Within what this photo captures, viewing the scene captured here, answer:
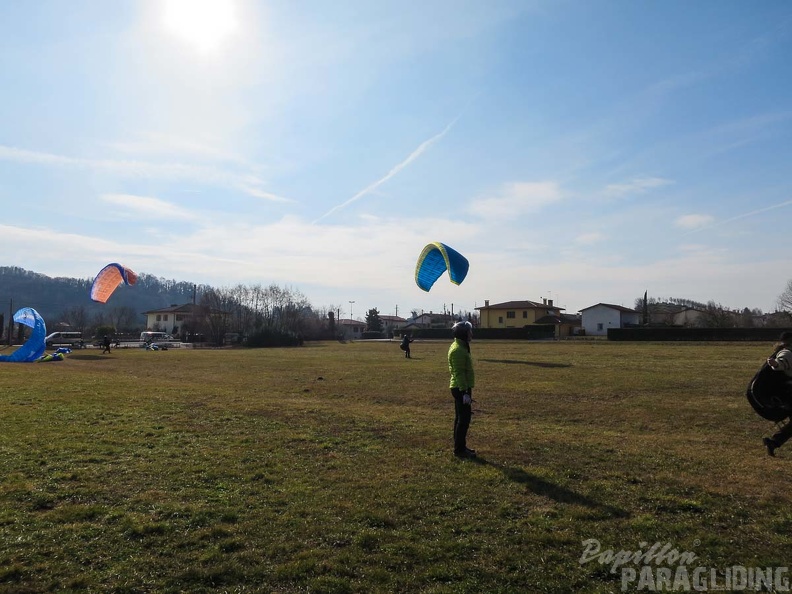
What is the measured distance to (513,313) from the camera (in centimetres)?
9169

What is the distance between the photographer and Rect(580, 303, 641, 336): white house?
84625 mm

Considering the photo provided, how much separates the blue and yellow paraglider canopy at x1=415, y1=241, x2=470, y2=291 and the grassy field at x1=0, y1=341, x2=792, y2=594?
778 inches

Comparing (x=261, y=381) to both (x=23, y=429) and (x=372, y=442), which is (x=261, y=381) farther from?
(x=372, y=442)

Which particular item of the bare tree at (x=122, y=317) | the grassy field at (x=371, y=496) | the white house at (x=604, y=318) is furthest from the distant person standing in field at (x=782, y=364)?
the bare tree at (x=122, y=317)

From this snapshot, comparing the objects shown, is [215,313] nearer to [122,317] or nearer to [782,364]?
[122,317]

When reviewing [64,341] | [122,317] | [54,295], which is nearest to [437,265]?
[64,341]

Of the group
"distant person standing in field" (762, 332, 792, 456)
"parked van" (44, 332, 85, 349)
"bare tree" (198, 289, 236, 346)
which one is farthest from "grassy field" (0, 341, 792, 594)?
"bare tree" (198, 289, 236, 346)

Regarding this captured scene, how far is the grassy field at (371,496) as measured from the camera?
461 centimetres

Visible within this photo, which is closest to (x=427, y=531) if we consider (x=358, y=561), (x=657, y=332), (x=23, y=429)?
(x=358, y=561)

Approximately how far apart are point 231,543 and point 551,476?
Result: 175 inches

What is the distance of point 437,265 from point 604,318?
60.3 metres

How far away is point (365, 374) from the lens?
23.1m

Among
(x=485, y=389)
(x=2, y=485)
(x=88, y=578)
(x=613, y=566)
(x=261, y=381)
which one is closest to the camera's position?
(x=88, y=578)

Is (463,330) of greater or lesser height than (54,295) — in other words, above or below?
below
